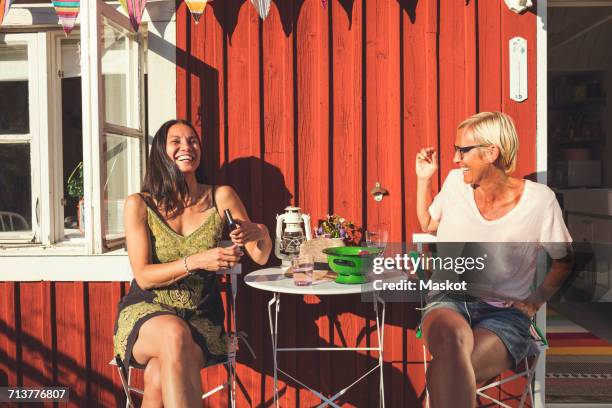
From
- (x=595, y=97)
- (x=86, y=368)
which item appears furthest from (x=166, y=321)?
(x=595, y=97)

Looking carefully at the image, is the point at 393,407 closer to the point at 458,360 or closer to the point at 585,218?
the point at 458,360

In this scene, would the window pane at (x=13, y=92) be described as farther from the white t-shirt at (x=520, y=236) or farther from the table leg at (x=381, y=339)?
the white t-shirt at (x=520, y=236)

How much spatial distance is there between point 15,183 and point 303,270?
1.79m

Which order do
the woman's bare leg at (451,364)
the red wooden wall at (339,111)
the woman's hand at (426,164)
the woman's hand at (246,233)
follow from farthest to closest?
the red wooden wall at (339,111) < the woman's hand at (426,164) < the woman's hand at (246,233) < the woman's bare leg at (451,364)

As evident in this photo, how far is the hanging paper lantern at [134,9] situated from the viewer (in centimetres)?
285

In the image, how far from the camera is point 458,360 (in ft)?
7.13

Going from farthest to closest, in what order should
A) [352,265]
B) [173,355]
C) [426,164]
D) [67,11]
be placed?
[426,164] → [67,11] → [352,265] → [173,355]

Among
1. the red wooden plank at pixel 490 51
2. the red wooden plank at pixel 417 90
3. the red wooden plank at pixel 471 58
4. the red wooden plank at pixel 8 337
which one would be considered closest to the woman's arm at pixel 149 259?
the red wooden plank at pixel 8 337

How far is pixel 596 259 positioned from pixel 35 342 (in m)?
4.53

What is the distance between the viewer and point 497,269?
8.36ft

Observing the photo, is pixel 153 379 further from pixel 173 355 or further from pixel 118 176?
pixel 118 176

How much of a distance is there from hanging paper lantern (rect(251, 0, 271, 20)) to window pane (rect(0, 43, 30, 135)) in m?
1.37

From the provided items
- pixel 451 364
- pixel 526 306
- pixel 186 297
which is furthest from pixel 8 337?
pixel 526 306

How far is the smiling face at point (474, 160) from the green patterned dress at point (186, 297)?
1.20 metres
